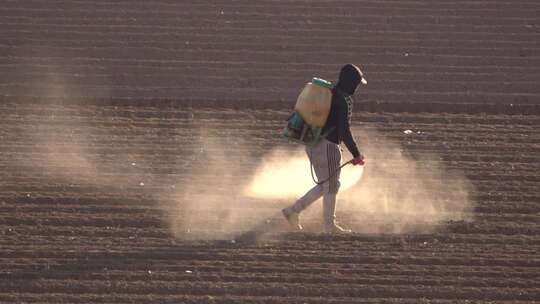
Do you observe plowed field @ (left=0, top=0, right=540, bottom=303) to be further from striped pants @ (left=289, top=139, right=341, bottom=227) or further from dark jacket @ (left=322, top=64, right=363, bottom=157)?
dark jacket @ (left=322, top=64, right=363, bottom=157)

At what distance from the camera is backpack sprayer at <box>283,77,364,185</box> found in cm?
1255

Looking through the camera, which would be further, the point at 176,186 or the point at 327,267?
the point at 176,186

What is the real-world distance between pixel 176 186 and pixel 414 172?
2.77m

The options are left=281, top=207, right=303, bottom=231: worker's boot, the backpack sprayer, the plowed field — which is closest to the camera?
the plowed field

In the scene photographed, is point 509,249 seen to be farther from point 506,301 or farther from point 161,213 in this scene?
point 161,213

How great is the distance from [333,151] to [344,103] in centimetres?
50

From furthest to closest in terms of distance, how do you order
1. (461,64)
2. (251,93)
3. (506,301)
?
(461,64)
(251,93)
(506,301)

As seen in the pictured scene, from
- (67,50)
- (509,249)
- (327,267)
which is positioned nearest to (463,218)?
(509,249)

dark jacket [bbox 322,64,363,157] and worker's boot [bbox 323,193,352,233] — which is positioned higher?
dark jacket [bbox 322,64,363,157]

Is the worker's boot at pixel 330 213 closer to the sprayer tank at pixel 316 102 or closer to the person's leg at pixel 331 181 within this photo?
the person's leg at pixel 331 181

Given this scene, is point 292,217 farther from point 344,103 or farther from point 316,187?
point 344,103

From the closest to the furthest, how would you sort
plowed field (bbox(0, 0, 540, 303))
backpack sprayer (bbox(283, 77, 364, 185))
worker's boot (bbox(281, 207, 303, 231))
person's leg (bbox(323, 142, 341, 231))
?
plowed field (bbox(0, 0, 540, 303))
backpack sprayer (bbox(283, 77, 364, 185))
person's leg (bbox(323, 142, 341, 231))
worker's boot (bbox(281, 207, 303, 231))

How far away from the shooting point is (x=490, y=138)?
53.7 feet

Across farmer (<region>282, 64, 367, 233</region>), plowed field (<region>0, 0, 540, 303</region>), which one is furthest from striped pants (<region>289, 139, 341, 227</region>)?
plowed field (<region>0, 0, 540, 303</region>)
